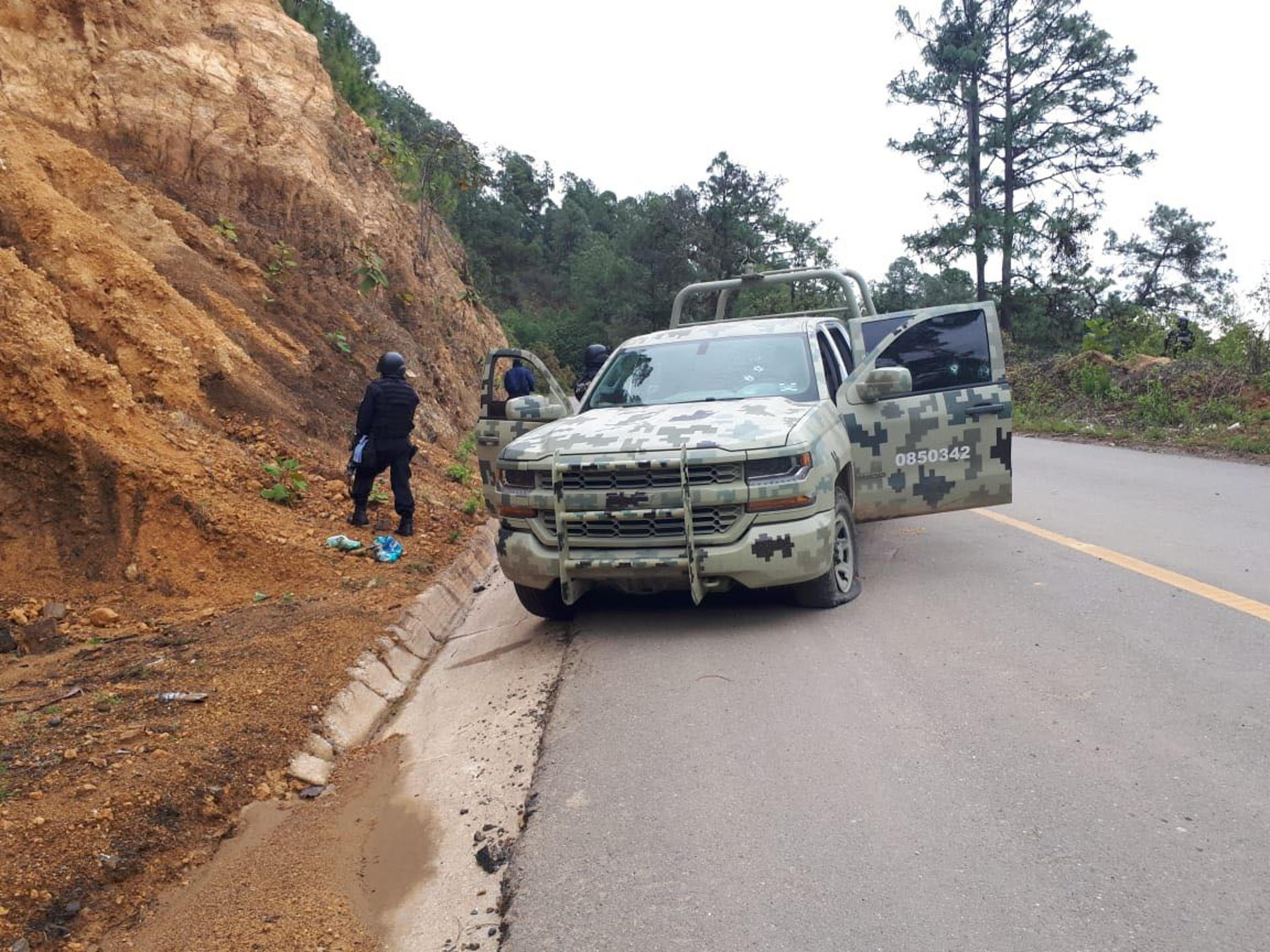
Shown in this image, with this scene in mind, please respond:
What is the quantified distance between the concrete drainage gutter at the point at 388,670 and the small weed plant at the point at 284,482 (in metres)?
1.69

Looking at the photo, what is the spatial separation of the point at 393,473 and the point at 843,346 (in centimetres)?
419

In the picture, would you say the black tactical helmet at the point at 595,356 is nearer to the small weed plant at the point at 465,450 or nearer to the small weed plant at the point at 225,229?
the small weed plant at the point at 465,450

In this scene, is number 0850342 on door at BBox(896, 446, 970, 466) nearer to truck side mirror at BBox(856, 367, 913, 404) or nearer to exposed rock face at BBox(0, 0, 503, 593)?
truck side mirror at BBox(856, 367, 913, 404)

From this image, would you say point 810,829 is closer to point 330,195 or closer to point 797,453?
point 797,453

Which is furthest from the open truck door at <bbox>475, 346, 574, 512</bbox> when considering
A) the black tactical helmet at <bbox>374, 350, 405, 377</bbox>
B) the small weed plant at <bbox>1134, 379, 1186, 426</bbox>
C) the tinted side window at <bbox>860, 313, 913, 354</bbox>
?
the small weed plant at <bbox>1134, 379, 1186, 426</bbox>

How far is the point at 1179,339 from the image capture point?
23062mm

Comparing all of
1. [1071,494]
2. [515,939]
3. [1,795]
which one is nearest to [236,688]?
[1,795]

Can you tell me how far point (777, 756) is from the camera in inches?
165

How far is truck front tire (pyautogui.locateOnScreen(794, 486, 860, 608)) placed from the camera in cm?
633

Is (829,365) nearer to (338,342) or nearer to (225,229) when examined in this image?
(338,342)

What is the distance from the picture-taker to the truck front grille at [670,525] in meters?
5.89

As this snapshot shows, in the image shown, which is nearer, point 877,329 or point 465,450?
point 877,329

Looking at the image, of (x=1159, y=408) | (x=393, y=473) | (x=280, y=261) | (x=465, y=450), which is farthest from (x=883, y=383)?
(x=1159, y=408)

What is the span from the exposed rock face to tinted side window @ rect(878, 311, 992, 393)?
550cm
